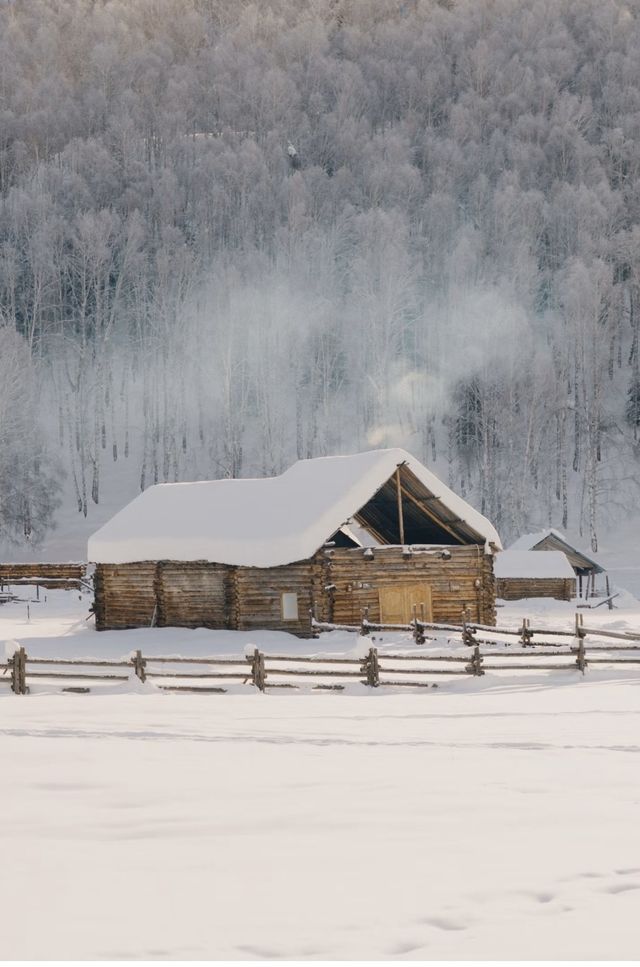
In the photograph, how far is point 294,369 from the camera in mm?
66312

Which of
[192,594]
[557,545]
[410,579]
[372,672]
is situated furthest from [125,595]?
[557,545]

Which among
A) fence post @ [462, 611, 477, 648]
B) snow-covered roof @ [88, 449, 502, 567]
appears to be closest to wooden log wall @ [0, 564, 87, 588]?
snow-covered roof @ [88, 449, 502, 567]

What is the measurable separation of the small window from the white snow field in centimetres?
1511

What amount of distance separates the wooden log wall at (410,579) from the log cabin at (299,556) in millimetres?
32

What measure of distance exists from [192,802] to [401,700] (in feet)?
30.1

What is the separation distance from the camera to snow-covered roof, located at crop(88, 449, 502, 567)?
91.7 ft

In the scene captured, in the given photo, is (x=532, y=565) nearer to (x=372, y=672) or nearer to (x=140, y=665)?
(x=372, y=672)

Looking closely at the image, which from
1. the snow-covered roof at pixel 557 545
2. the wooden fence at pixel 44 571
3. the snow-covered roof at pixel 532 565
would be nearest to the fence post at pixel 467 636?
the snow-covered roof at pixel 532 565

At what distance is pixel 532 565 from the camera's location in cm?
4653

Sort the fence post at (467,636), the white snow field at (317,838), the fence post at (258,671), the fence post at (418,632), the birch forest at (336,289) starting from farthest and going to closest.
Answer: the birch forest at (336,289), the fence post at (418,632), the fence post at (467,636), the fence post at (258,671), the white snow field at (317,838)

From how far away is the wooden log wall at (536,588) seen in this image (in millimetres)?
47188

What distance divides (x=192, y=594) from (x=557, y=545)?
25.3 meters

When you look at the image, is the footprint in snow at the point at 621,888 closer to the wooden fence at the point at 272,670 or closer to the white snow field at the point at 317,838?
the white snow field at the point at 317,838

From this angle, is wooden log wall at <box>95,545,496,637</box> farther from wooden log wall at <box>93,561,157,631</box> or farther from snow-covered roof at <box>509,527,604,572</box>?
snow-covered roof at <box>509,527,604,572</box>
